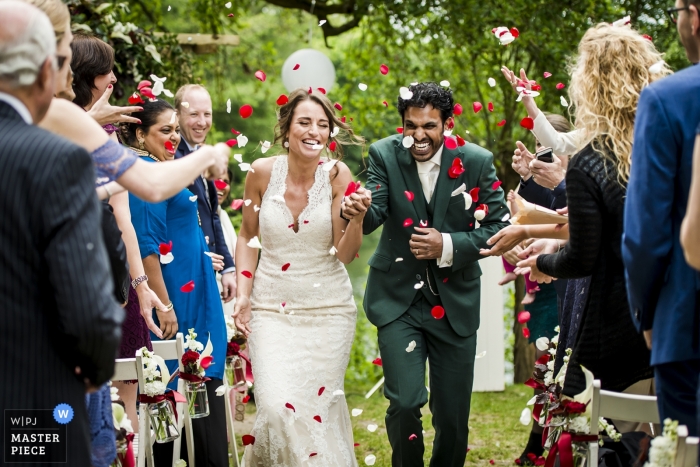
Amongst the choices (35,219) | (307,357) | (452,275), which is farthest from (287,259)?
(35,219)

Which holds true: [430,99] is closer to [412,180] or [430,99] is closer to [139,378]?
[412,180]

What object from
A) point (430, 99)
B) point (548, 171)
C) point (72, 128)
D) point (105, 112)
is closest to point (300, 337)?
point (430, 99)

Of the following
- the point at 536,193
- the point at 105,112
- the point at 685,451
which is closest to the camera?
the point at 685,451

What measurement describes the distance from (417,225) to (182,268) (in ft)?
4.39

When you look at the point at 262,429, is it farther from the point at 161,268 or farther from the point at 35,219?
the point at 35,219

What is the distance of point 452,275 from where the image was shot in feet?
16.8

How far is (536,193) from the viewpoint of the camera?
5914 millimetres

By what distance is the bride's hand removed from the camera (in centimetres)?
516

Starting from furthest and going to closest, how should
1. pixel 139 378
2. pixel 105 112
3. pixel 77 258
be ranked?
pixel 105 112 → pixel 139 378 → pixel 77 258

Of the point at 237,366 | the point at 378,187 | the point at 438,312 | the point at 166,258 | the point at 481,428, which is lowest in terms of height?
the point at 481,428

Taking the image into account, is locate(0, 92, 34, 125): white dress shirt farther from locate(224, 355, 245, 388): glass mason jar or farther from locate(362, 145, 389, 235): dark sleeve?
locate(224, 355, 245, 388): glass mason jar

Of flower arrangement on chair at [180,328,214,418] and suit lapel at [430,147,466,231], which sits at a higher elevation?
suit lapel at [430,147,466,231]

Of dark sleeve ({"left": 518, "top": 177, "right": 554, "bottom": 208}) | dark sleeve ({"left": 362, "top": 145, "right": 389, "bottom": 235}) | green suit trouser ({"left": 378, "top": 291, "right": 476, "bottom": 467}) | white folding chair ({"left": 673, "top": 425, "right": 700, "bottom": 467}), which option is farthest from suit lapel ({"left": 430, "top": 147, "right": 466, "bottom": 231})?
white folding chair ({"left": 673, "top": 425, "right": 700, "bottom": 467})

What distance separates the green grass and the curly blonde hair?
3320 millimetres
